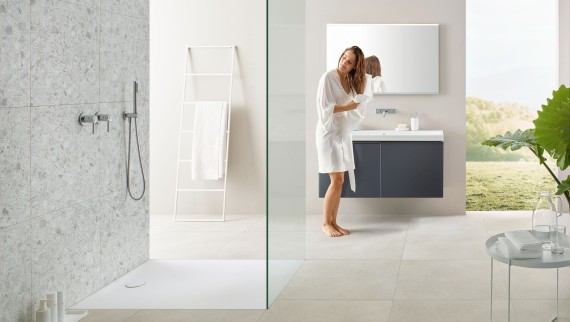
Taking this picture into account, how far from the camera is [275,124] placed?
520cm

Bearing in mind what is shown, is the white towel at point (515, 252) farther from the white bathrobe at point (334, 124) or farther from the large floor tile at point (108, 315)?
the white bathrobe at point (334, 124)

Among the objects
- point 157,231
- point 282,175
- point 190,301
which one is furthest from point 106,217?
point 157,231

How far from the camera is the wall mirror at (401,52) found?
8344 millimetres

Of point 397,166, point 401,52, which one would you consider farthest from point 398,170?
point 401,52

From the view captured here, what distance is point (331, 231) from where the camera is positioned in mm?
7410

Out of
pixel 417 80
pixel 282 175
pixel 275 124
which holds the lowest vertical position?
pixel 282 175

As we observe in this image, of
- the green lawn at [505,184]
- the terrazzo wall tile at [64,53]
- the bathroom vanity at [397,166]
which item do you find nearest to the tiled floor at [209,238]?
the bathroom vanity at [397,166]

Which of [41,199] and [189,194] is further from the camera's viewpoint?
[189,194]

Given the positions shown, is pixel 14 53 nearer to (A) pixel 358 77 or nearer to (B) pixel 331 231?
(A) pixel 358 77

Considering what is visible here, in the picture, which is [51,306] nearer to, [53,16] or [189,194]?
[53,16]

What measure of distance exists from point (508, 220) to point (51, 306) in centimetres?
516

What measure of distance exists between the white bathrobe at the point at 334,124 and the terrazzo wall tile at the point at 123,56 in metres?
1.68

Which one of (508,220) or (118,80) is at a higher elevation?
(118,80)

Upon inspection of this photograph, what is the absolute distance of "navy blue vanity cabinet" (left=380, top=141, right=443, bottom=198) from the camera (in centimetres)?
795
